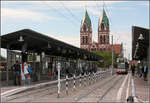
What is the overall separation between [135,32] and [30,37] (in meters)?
6.74

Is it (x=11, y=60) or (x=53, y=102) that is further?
(x=11, y=60)

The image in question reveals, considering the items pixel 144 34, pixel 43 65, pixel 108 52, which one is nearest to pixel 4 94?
pixel 144 34

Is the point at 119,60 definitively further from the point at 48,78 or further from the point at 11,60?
the point at 11,60

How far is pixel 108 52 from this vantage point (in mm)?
116562

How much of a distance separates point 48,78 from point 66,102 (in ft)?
59.3

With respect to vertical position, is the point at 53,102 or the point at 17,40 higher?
the point at 17,40

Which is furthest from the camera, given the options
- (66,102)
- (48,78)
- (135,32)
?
(48,78)

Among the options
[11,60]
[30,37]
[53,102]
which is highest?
[30,37]

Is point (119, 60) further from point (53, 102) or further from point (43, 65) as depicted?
point (53, 102)

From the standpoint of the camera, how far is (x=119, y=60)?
201 ft

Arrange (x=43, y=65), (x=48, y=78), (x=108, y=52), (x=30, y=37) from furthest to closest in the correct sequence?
(x=108, y=52)
(x=48, y=78)
(x=43, y=65)
(x=30, y=37)

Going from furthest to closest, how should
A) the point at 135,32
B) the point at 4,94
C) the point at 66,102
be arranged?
the point at 135,32
the point at 4,94
the point at 66,102

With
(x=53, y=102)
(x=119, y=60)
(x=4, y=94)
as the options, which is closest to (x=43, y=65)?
(x=4, y=94)

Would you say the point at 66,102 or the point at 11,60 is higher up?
the point at 11,60
